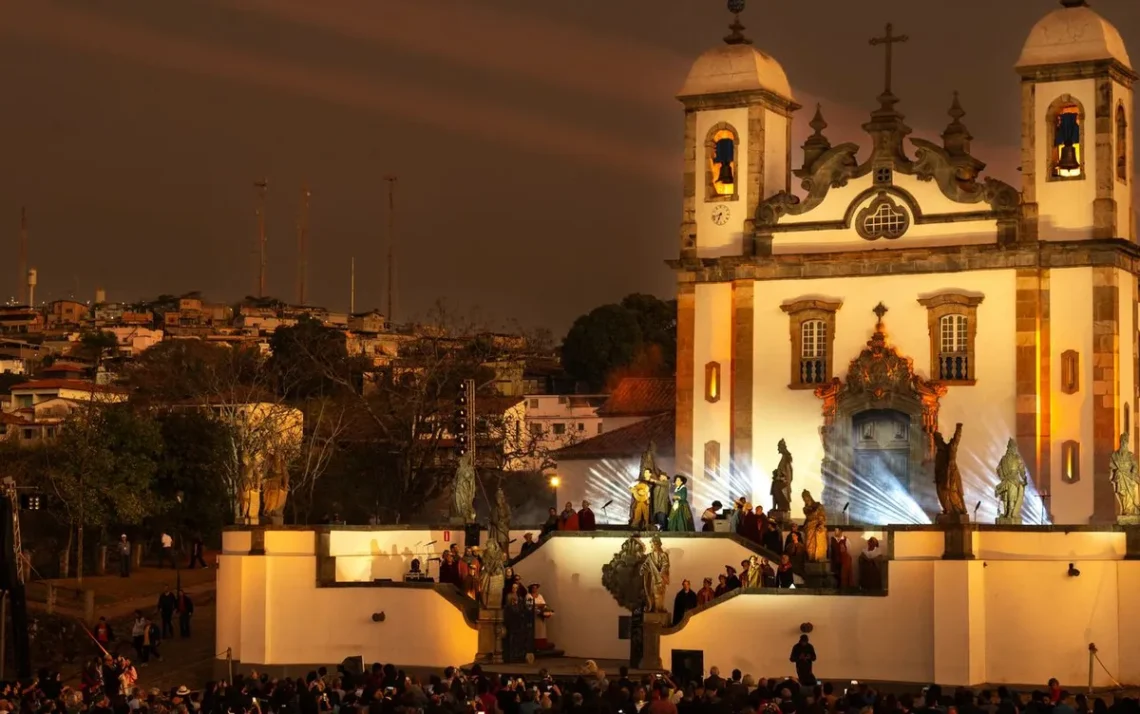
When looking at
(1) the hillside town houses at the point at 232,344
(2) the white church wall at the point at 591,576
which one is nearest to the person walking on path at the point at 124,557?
(1) the hillside town houses at the point at 232,344

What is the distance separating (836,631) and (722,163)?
14.0m

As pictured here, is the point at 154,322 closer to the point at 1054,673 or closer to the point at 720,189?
the point at 720,189

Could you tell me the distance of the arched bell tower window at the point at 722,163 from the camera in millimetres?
48625

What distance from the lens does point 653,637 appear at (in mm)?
37844

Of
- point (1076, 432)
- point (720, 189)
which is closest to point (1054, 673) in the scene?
point (1076, 432)

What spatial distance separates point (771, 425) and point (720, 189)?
4951 mm

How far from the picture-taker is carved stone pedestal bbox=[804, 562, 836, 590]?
1517 inches

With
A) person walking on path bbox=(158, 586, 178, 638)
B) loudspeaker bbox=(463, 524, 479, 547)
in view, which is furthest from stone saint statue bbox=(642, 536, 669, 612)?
person walking on path bbox=(158, 586, 178, 638)

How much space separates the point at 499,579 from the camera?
39.1 metres

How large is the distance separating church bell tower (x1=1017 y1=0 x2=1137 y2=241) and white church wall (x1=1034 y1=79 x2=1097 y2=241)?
0.06ft

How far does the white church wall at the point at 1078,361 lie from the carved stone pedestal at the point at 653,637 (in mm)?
9706

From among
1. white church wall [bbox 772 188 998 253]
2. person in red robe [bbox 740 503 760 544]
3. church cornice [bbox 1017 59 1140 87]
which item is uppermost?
church cornice [bbox 1017 59 1140 87]

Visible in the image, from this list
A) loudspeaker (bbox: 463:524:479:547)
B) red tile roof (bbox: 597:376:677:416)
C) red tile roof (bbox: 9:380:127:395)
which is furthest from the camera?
red tile roof (bbox: 9:380:127:395)

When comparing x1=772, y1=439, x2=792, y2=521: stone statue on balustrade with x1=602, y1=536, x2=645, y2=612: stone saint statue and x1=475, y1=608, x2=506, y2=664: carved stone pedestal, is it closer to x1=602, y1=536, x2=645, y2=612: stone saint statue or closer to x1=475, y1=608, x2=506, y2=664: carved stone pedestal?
x1=602, y1=536, x2=645, y2=612: stone saint statue
